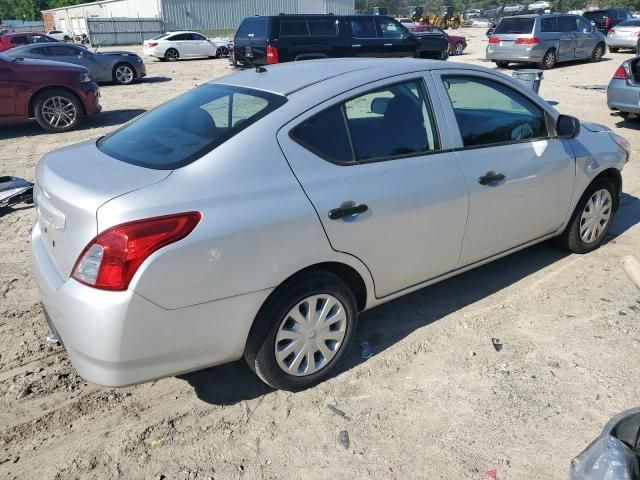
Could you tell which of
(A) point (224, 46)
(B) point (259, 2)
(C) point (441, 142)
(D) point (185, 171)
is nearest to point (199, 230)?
(D) point (185, 171)

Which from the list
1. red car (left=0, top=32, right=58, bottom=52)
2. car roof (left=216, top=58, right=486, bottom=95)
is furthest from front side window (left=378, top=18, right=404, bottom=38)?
red car (left=0, top=32, right=58, bottom=52)

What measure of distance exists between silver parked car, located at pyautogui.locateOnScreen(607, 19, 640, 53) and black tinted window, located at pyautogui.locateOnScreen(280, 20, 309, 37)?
603 inches

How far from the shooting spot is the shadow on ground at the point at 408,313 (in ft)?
10.2

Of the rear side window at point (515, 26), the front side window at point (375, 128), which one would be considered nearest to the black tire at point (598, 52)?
the rear side window at point (515, 26)

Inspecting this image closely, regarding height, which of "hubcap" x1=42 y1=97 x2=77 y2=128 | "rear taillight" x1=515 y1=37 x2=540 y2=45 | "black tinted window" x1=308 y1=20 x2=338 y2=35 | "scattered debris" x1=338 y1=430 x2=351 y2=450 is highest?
"black tinted window" x1=308 y1=20 x2=338 y2=35

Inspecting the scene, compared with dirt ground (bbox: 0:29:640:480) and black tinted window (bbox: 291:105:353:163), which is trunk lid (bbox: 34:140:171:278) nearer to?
black tinted window (bbox: 291:105:353:163)

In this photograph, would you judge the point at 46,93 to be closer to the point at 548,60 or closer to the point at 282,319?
the point at 282,319

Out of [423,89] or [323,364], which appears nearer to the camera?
[323,364]

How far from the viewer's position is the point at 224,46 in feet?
91.2

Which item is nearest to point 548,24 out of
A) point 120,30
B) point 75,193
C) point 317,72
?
point 317,72

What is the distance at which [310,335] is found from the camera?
2.94 metres

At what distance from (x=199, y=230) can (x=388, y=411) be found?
54.8 inches

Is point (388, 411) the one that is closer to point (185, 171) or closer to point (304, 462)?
point (304, 462)

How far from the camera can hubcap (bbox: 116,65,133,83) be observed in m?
16.8
